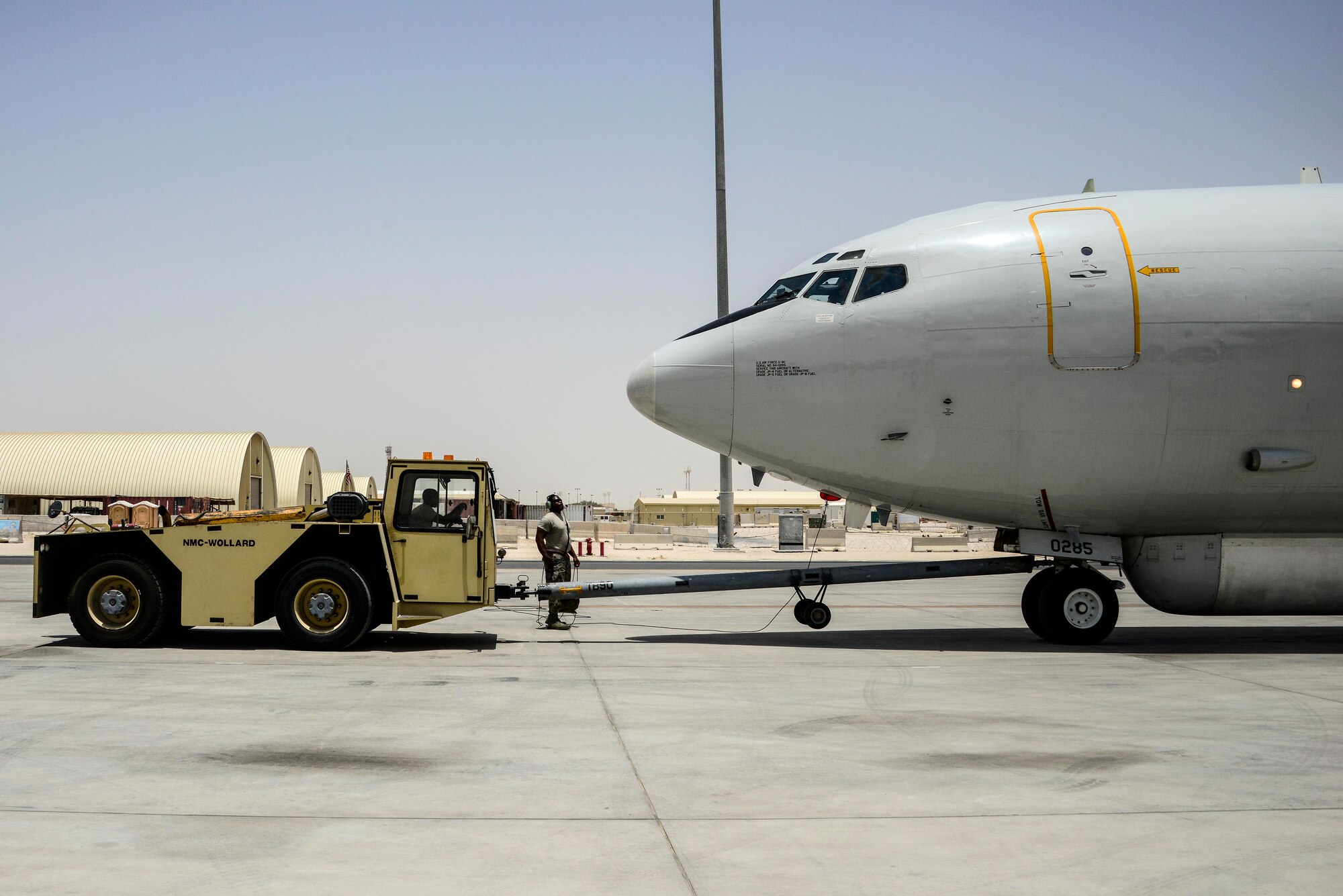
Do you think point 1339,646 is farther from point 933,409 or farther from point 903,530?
point 903,530

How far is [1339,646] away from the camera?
14055 millimetres

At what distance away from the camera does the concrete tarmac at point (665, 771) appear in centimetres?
484

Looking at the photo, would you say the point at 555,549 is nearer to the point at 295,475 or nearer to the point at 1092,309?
the point at 1092,309

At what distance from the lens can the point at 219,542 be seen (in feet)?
41.1

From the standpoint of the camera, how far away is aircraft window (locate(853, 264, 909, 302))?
42.8 ft

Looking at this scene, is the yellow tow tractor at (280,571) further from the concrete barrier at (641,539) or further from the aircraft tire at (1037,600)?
the concrete barrier at (641,539)

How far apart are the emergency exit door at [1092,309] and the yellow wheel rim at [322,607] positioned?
8845mm

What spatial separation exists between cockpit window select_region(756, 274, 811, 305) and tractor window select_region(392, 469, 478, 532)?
438 centimetres

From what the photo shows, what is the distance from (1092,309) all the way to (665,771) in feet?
27.8

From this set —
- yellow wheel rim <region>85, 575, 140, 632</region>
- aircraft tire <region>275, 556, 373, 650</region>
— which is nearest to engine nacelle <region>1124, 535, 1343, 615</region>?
aircraft tire <region>275, 556, 373, 650</region>

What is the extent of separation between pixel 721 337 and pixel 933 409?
2.72 meters

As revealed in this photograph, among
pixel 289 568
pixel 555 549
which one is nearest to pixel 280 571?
pixel 289 568

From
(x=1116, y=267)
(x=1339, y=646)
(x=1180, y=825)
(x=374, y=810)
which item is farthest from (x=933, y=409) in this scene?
(x=374, y=810)

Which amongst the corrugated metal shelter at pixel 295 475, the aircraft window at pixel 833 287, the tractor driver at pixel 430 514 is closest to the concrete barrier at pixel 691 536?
the corrugated metal shelter at pixel 295 475
